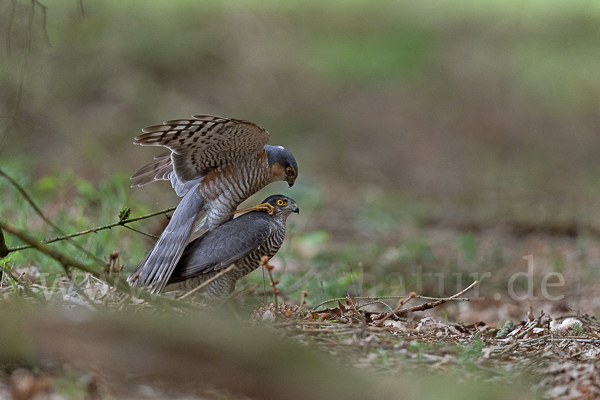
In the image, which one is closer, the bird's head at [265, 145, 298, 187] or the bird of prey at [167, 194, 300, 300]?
the bird of prey at [167, 194, 300, 300]

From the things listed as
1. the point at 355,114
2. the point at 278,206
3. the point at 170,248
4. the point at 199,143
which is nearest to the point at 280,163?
the point at 278,206

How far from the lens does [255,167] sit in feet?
14.2

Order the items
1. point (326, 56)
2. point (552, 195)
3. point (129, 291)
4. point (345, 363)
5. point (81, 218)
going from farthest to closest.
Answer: point (326, 56)
point (552, 195)
point (81, 218)
point (129, 291)
point (345, 363)

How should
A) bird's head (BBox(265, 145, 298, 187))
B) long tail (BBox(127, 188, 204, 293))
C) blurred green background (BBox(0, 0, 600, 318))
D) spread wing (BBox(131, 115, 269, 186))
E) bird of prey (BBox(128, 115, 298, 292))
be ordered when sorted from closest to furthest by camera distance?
spread wing (BBox(131, 115, 269, 186)), bird of prey (BBox(128, 115, 298, 292)), long tail (BBox(127, 188, 204, 293)), bird's head (BBox(265, 145, 298, 187)), blurred green background (BBox(0, 0, 600, 318))

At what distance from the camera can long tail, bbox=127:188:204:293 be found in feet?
13.2

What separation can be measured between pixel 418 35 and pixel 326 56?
119 inches

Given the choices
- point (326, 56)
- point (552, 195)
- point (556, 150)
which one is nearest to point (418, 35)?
point (326, 56)

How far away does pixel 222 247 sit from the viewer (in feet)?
13.5

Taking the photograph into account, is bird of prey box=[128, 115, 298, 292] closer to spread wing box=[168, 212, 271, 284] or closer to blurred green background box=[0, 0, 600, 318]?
spread wing box=[168, 212, 271, 284]

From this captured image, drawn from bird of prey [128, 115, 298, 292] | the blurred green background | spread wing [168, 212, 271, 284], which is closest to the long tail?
bird of prey [128, 115, 298, 292]

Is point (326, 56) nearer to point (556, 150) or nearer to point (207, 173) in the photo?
point (556, 150)

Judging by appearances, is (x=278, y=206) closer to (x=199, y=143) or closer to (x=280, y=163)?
(x=280, y=163)

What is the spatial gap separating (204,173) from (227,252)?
62 cm

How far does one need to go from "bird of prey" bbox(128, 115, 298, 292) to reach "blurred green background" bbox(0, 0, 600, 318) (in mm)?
1448
